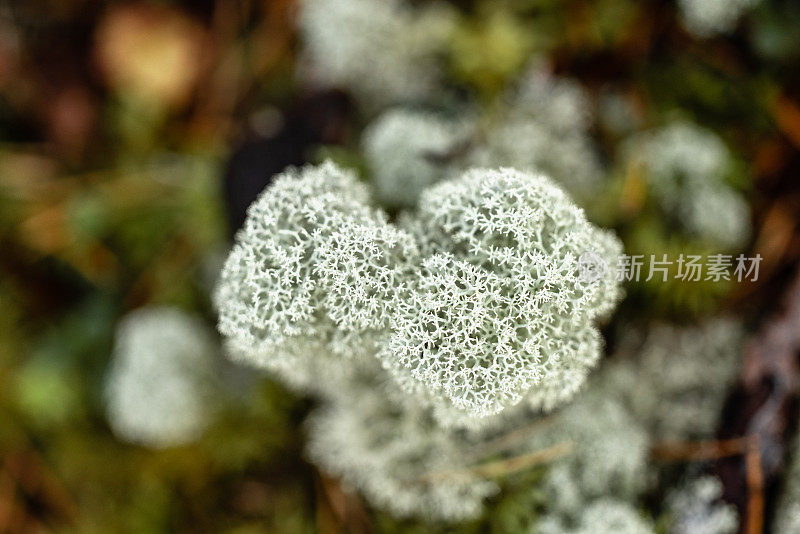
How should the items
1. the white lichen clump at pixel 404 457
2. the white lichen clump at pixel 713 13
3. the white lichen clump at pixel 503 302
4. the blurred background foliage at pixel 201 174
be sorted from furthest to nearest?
the blurred background foliage at pixel 201 174, the white lichen clump at pixel 713 13, the white lichen clump at pixel 404 457, the white lichen clump at pixel 503 302

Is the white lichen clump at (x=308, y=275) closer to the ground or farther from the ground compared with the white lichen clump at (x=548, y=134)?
closer to the ground

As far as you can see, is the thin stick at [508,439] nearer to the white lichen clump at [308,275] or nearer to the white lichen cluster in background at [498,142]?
the white lichen clump at [308,275]

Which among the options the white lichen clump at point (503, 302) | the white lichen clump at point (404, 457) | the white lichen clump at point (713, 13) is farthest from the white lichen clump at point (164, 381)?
the white lichen clump at point (713, 13)

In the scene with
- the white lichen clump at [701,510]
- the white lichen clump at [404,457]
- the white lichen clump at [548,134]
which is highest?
the white lichen clump at [548,134]

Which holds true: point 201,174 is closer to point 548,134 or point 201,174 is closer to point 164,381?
point 164,381

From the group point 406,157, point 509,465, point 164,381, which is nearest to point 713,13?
point 406,157

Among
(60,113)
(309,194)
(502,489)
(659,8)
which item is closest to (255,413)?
(502,489)

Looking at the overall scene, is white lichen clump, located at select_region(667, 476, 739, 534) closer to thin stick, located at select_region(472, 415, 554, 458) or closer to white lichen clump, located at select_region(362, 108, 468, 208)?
thin stick, located at select_region(472, 415, 554, 458)
